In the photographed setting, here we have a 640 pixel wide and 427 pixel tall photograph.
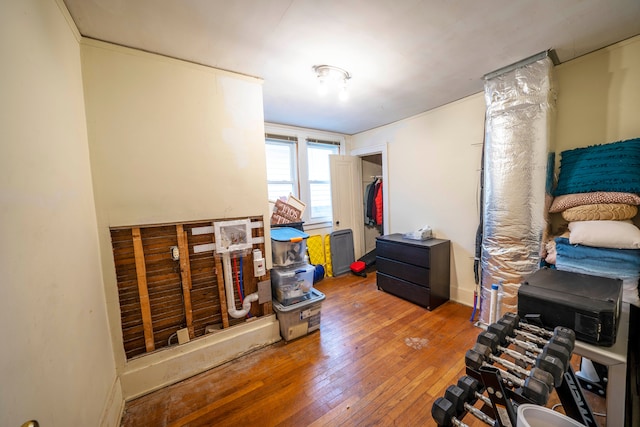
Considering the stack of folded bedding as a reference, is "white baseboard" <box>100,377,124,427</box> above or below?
below

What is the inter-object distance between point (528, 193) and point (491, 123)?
2.33 feet

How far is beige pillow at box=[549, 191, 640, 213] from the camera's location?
1481mm

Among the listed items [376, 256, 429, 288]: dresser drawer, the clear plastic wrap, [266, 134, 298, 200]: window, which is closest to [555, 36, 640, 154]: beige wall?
the clear plastic wrap

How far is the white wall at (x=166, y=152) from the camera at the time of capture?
58.0 inches

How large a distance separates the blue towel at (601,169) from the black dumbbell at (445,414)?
2008mm

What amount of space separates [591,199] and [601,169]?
0.75 feet

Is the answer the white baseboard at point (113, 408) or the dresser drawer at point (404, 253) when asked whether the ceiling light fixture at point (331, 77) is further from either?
the white baseboard at point (113, 408)

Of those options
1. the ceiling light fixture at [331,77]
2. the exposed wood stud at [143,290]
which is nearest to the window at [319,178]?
the ceiling light fixture at [331,77]

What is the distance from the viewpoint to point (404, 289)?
2828 millimetres

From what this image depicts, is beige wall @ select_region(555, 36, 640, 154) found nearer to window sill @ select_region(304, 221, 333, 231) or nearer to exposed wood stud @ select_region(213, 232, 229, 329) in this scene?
window sill @ select_region(304, 221, 333, 231)

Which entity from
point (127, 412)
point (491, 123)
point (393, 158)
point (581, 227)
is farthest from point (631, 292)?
point (127, 412)

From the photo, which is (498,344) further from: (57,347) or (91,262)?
(91,262)

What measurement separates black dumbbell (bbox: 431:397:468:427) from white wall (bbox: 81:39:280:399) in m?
1.70

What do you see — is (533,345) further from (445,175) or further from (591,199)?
(445,175)
